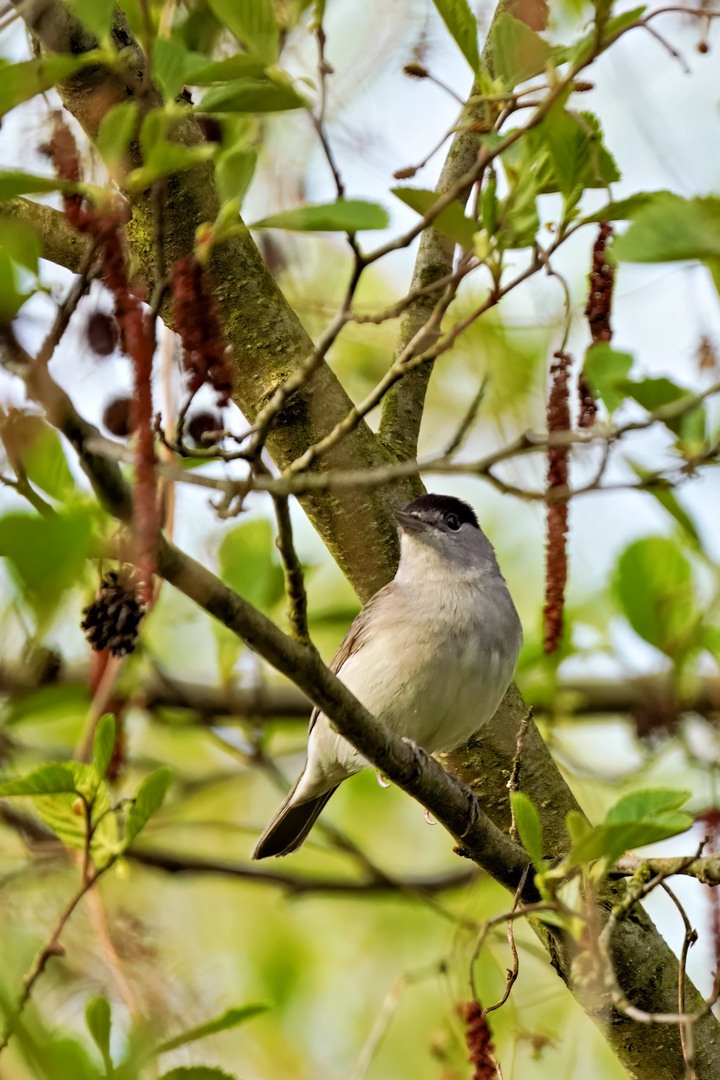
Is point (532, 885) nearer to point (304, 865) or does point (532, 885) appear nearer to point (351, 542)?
point (351, 542)

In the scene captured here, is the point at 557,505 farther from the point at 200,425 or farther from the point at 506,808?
the point at 506,808

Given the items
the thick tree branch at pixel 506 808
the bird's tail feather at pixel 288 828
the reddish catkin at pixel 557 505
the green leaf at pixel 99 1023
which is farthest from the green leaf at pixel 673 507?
the bird's tail feather at pixel 288 828

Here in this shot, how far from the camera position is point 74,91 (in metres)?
2.97

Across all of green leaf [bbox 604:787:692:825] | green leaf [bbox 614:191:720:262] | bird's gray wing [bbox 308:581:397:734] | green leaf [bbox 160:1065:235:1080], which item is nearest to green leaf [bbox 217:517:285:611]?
bird's gray wing [bbox 308:581:397:734]

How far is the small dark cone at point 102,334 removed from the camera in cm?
287

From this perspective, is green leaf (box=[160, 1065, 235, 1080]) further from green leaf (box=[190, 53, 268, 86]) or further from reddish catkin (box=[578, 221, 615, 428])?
green leaf (box=[190, 53, 268, 86])

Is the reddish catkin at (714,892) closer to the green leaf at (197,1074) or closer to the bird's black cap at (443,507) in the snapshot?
the green leaf at (197,1074)

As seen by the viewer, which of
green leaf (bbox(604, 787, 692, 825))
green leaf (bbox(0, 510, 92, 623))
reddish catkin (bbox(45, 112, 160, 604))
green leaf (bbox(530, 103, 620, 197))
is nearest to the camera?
green leaf (bbox(0, 510, 92, 623))

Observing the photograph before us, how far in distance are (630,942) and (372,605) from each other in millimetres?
1461

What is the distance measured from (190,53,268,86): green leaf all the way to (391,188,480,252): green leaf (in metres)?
0.37

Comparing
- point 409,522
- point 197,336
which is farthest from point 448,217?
point 409,522

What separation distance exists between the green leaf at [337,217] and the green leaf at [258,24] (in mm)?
279

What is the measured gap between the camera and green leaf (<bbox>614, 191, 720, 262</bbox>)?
1.68 meters

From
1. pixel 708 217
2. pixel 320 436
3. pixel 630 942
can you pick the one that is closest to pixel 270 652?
pixel 708 217
